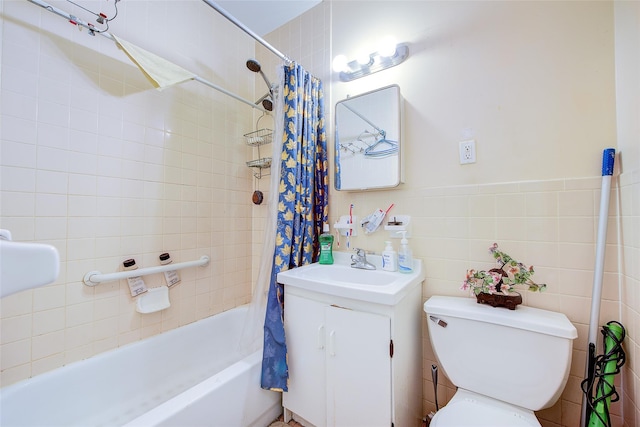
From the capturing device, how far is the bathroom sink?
3.30 feet

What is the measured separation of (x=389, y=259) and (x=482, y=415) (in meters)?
0.68

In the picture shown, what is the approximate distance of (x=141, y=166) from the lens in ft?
4.81

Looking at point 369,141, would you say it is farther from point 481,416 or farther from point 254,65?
point 481,416

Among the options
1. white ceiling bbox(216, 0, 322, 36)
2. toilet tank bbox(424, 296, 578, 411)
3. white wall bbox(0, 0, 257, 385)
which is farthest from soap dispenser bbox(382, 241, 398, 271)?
white ceiling bbox(216, 0, 322, 36)

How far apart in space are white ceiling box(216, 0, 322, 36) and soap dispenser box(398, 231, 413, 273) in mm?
1783

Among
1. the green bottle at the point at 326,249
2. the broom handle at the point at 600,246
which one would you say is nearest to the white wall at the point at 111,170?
the green bottle at the point at 326,249

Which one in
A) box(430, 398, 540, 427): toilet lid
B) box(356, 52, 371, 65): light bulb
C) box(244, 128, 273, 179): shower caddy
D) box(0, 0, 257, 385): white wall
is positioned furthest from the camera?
box(244, 128, 273, 179): shower caddy

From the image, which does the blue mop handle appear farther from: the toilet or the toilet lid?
the toilet lid

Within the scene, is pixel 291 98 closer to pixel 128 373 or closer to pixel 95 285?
pixel 95 285

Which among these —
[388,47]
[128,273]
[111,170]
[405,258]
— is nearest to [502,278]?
[405,258]

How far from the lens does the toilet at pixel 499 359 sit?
886mm

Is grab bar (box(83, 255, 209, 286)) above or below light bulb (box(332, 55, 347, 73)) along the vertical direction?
below

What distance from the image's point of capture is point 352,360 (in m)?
1.07

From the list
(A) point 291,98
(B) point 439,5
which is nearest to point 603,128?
(B) point 439,5
